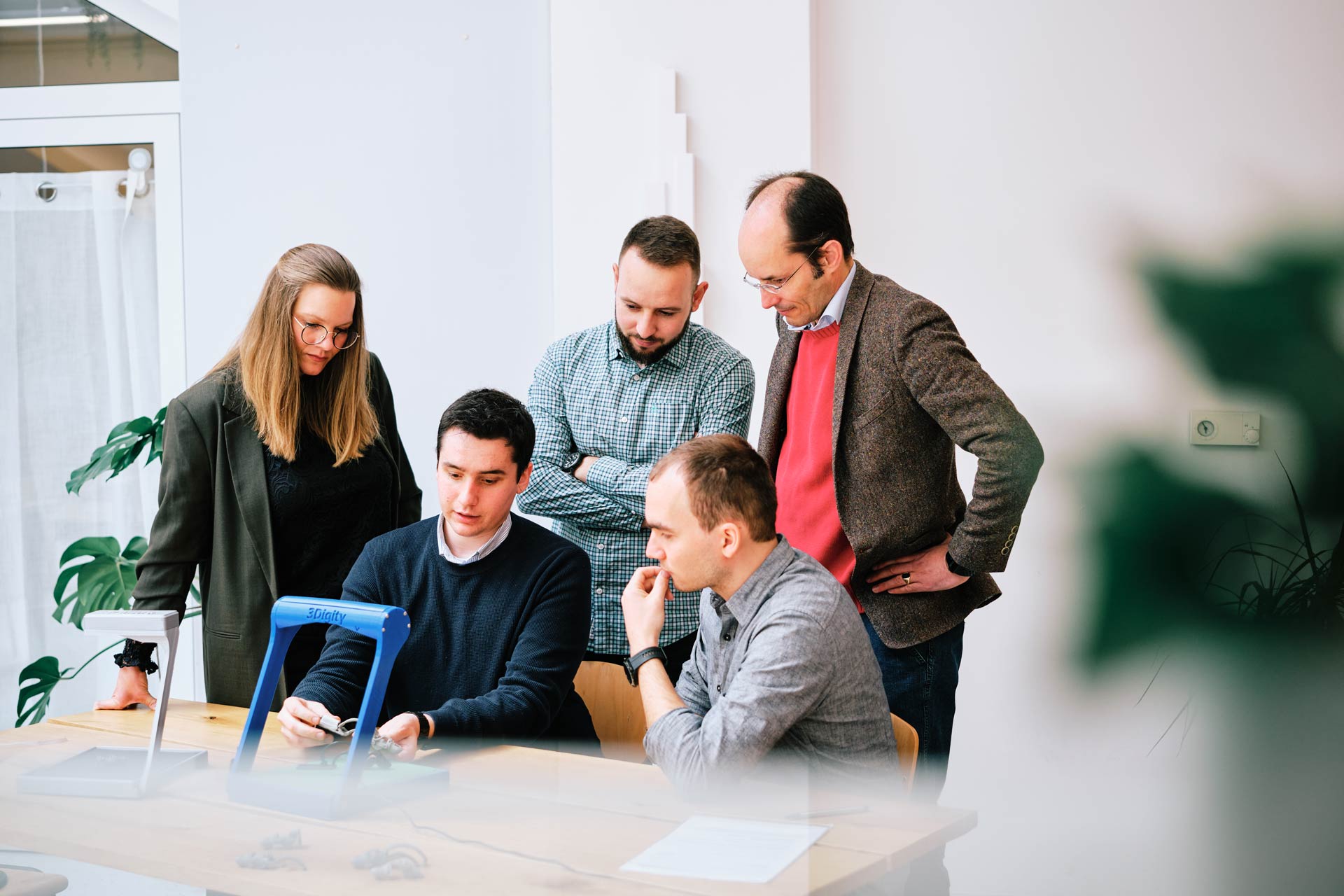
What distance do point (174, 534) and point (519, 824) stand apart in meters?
0.96

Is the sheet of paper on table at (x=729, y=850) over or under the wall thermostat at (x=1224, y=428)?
under

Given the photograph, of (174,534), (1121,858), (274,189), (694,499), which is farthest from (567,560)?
(274,189)

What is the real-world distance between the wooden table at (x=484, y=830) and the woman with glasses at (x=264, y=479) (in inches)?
16.2

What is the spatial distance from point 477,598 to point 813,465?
58 centimetres

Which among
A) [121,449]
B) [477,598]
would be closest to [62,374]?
[121,449]

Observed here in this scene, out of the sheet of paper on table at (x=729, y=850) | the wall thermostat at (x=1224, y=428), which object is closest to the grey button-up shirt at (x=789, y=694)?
the sheet of paper on table at (x=729, y=850)

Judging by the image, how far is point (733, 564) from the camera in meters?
1.55

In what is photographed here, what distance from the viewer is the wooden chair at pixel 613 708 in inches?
75.6

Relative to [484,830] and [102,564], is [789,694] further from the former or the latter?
[102,564]

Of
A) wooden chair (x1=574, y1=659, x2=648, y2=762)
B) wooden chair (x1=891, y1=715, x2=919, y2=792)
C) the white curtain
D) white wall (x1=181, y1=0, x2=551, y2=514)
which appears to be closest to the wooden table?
wooden chair (x1=891, y1=715, x2=919, y2=792)

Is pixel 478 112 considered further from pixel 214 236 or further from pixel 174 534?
pixel 174 534

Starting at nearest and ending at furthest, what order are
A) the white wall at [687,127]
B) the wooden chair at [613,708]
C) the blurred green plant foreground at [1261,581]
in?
the wooden chair at [613,708], the blurred green plant foreground at [1261,581], the white wall at [687,127]

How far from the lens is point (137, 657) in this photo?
73.7 inches

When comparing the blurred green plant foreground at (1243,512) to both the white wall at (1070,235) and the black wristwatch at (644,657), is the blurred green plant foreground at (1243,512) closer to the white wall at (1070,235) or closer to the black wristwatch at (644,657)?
the white wall at (1070,235)
